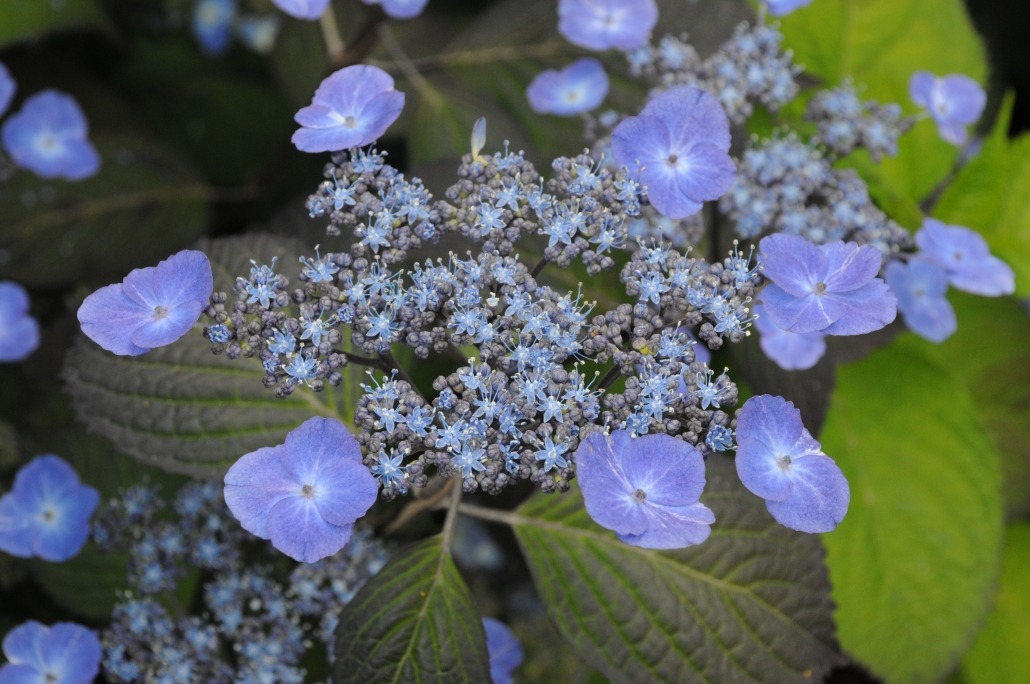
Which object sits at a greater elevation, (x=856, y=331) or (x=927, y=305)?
(x=856, y=331)

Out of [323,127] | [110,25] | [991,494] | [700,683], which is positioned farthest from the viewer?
[110,25]

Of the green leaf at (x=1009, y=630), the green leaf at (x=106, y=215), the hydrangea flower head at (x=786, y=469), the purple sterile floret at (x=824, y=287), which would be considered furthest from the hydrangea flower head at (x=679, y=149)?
the green leaf at (x=1009, y=630)

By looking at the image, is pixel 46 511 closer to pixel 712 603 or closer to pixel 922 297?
pixel 712 603

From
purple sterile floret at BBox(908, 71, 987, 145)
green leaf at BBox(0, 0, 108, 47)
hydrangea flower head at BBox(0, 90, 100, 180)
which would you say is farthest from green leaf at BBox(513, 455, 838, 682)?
A: green leaf at BBox(0, 0, 108, 47)

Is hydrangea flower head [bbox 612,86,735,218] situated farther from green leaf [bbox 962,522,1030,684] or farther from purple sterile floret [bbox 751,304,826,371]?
green leaf [bbox 962,522,1030,684]

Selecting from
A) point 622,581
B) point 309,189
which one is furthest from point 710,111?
point 309,189

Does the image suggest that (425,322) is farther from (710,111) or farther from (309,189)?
(309,189)

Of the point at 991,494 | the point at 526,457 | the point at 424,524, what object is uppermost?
the point at 526,457
